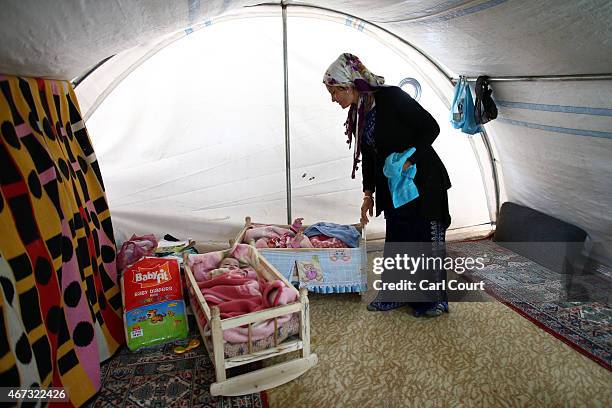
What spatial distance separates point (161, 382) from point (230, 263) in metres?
0.73

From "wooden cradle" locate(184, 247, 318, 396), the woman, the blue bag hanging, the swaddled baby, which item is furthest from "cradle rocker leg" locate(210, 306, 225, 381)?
the blue bag hanging

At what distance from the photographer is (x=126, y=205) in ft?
10.5

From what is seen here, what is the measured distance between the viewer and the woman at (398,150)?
83.0 inches

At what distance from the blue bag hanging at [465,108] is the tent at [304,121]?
9 cm

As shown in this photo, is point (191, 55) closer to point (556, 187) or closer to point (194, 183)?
point (194, 183)

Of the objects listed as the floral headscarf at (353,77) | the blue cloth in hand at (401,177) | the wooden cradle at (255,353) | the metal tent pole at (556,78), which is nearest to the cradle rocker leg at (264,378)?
→ the wooden cradle at (255,353)

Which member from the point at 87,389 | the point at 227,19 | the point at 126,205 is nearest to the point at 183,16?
A: the point at 227,19

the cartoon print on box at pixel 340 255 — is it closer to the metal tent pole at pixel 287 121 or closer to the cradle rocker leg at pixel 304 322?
the cradle rocker leg at pixel 304 322

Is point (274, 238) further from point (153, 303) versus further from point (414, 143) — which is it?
point (414, 143)

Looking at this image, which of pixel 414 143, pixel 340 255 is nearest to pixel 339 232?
pixel 340 255

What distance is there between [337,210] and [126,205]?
168cm

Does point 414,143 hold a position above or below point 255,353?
above

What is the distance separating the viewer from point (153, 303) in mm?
2061

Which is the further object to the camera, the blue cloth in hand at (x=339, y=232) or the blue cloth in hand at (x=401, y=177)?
the blue cloth in hand at (x=339, y=232)
